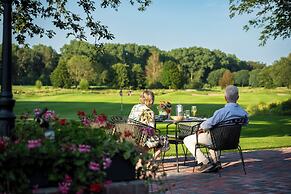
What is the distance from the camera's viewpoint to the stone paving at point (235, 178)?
4836mm

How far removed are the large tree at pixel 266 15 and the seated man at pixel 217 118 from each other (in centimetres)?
937

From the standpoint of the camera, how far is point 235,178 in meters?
5.57

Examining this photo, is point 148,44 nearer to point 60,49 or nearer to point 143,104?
point 60,49

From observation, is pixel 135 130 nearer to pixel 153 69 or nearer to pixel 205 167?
pixel 205 167

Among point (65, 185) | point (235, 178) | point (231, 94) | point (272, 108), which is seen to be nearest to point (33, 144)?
point (65, 185)

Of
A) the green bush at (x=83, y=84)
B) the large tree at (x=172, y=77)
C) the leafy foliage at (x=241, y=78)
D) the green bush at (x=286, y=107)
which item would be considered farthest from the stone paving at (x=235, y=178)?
the leafy foliage at (x=241, y=78)

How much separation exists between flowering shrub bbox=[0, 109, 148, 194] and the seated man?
2.83 m

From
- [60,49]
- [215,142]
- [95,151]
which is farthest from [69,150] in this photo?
[60,49]

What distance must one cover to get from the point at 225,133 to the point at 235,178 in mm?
619

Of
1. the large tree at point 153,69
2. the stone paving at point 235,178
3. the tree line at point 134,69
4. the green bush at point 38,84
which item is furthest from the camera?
the large tree at point 153,69

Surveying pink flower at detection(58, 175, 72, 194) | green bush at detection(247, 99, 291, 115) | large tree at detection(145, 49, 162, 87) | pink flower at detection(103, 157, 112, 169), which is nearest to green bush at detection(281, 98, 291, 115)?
green bush at detection(247, 99, 291, 115)

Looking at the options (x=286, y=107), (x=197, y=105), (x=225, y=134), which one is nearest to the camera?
(x=225, y=134)

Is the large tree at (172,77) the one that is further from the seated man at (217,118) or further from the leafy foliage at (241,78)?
the seated man at (217,118)

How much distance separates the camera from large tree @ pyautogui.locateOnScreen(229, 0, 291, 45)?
579 inches
